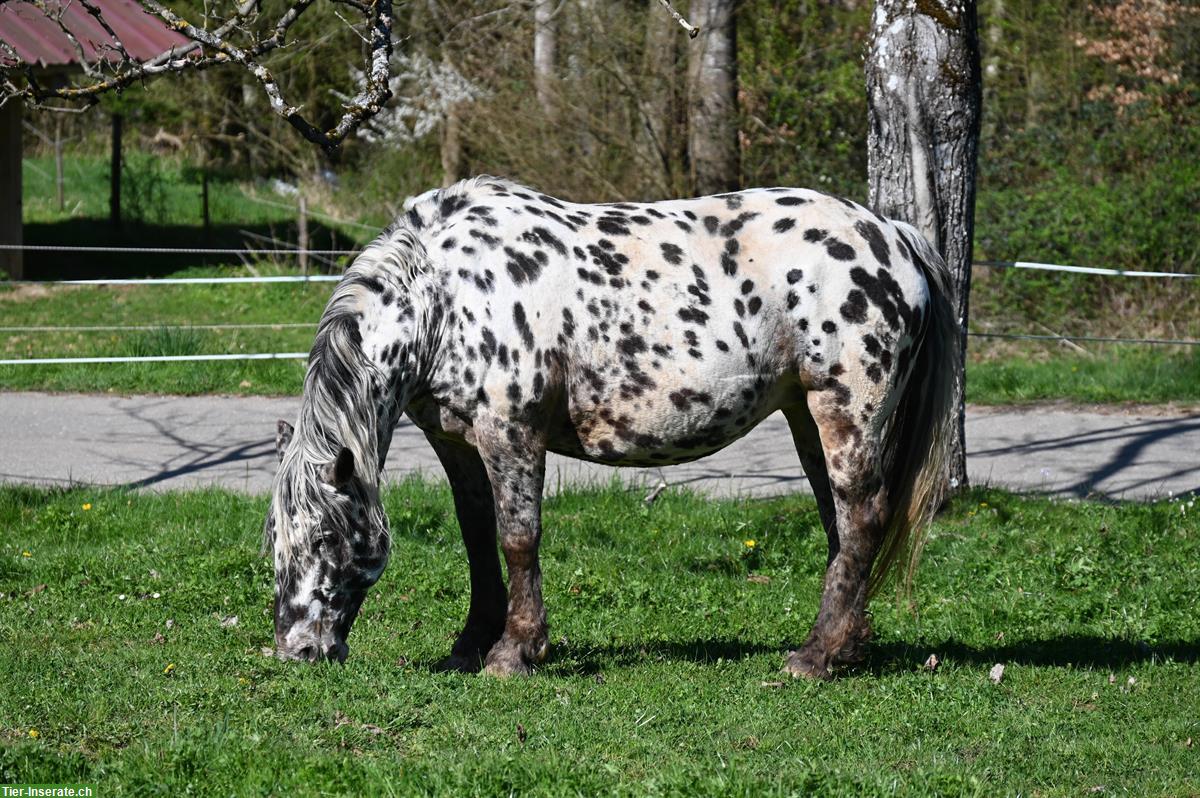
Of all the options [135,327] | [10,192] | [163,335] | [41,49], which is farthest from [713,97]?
[10,192]

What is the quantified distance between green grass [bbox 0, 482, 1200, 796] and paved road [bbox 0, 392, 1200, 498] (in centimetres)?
82

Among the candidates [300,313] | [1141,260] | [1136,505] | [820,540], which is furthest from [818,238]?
[300,313]

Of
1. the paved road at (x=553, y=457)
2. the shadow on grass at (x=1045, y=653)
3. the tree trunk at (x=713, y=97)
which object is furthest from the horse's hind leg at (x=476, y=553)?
the tree trunk at (x=713, y=97)

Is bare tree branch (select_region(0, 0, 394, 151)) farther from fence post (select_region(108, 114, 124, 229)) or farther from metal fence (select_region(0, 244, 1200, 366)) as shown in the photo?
fence post (select_region(108, 114, 124, 229))

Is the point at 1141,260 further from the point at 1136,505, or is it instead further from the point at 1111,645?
the point at 1111,645

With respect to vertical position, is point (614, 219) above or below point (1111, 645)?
above

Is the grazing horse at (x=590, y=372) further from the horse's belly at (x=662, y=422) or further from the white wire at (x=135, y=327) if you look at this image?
the white wire at (x=135, y=327)

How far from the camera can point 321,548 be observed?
16.7ft

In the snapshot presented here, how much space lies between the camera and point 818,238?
559 centimetres

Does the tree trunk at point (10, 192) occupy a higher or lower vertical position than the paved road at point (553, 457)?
higher

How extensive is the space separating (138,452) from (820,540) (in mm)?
5432

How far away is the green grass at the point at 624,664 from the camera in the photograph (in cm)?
432

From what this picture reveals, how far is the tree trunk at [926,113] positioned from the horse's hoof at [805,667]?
2.89m

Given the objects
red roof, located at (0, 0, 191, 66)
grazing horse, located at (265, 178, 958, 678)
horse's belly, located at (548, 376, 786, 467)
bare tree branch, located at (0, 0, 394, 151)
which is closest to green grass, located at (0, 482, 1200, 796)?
grazing horse, located at (265, 178, 958, 678)
